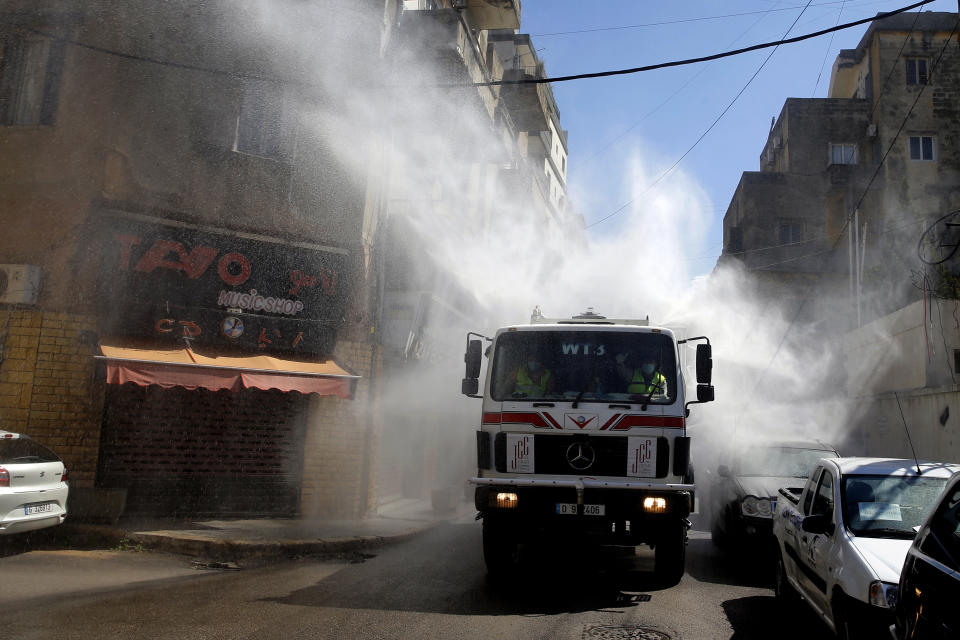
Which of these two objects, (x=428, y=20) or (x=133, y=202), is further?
(x=428, y=20)

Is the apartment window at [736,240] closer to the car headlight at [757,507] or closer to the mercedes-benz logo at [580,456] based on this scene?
the car headlight at [757,507]

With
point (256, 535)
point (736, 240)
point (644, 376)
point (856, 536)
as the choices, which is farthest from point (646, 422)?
point (736, 240)

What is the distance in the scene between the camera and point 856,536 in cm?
493

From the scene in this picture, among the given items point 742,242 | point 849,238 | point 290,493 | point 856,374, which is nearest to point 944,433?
point 856,374

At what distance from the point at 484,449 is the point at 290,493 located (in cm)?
553

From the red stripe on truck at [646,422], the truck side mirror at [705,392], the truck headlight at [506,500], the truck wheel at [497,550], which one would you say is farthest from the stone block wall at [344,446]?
the truck side mirror at [705,392]

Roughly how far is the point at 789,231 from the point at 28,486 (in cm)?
3419

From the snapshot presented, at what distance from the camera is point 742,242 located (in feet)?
119

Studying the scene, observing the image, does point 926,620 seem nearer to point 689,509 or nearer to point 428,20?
point 689,509

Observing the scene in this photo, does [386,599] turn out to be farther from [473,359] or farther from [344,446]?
[344,446]

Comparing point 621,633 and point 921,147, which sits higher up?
point 921,147

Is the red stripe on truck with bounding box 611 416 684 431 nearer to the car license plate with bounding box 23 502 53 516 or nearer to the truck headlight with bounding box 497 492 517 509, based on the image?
the truck headlight with bounding box 497 492 517 509

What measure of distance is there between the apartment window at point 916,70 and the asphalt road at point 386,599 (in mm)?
29838

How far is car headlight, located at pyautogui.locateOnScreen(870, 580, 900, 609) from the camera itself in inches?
163
